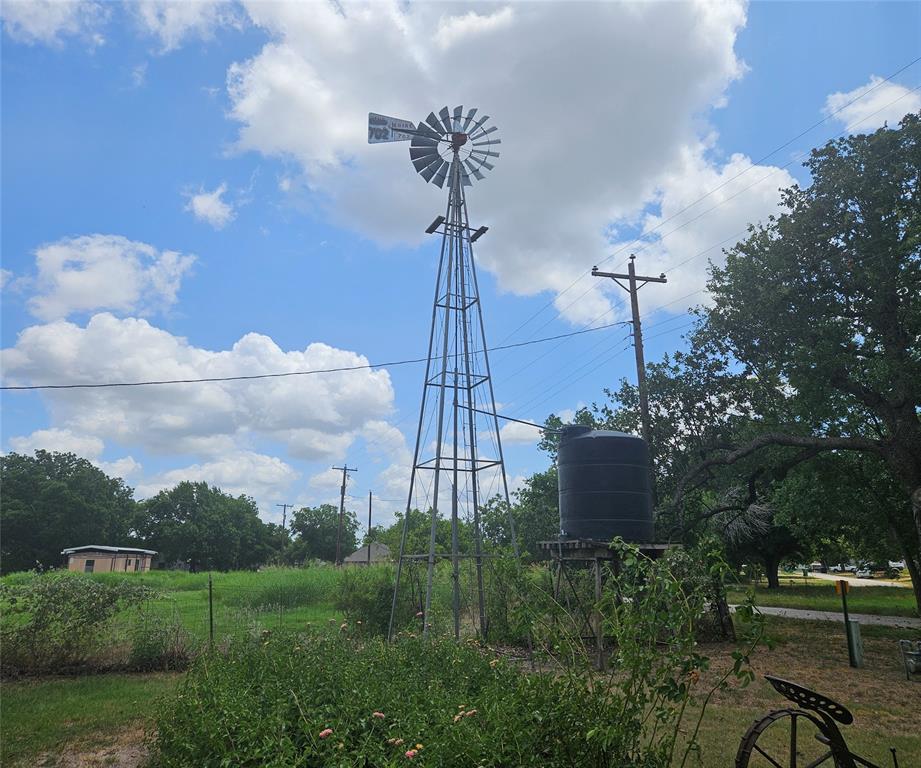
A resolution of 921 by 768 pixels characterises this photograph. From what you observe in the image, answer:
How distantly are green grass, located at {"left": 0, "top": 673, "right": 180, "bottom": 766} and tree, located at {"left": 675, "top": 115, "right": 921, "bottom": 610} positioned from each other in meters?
10.9

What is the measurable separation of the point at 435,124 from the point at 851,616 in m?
19.8

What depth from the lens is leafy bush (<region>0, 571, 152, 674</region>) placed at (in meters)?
11.0

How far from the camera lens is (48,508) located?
48.5 meters

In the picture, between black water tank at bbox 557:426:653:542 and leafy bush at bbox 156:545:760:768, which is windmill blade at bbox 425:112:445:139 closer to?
black water tank at bbox 557:426:653:542

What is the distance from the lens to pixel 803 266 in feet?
43.4

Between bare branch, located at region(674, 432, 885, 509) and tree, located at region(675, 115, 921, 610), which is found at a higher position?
tree, located at region(675, 115, 921, 610)

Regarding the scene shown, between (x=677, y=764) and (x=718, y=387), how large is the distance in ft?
34.2

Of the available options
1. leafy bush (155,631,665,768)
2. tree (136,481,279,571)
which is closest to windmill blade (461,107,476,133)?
leafy bush (155,631,665,768)

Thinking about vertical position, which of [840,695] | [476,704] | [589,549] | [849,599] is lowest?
[849,599]

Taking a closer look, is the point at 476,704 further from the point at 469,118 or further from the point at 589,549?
the point at 469,118

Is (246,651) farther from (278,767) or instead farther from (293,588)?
(293,588)

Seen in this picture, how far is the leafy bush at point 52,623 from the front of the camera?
1104 cm

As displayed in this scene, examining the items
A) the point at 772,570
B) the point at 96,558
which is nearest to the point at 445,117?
the point at 772,570

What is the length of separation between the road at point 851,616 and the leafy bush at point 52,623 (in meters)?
16.5
